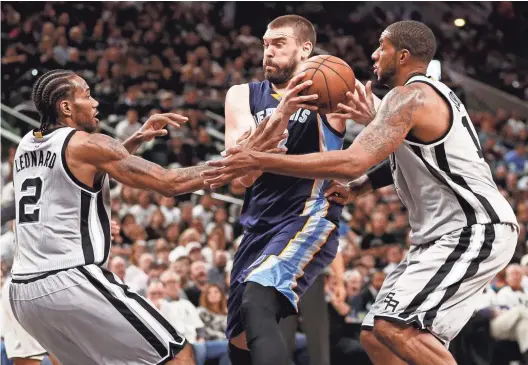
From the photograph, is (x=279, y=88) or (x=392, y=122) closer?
(x=392, y=122)

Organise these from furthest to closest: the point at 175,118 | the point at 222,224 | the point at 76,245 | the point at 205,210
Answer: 1. the point at 205,210
2. the point at 222,224
3. the point at 175,118
4. the point at 76,245

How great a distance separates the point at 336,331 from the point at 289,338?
2.19 m

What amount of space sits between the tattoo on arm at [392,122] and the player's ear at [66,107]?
159cm

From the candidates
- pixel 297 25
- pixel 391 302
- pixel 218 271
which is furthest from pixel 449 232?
pixel 218 271


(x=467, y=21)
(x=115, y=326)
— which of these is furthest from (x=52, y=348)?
(x=467, y=21)

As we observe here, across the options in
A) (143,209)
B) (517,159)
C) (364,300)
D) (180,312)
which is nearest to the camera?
(180,312)

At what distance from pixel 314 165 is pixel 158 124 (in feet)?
4.27

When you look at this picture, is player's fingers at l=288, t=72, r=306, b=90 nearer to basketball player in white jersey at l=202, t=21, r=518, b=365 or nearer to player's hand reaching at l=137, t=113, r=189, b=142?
basketball player in white jersey at l=202, t=21, r=518, b=365

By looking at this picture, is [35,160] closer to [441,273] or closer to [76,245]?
[76,245]

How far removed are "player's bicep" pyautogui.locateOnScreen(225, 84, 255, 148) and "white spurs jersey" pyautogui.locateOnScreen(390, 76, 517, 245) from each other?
1000mm

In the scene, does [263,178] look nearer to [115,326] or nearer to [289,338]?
[115,326]

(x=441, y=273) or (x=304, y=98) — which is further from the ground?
(x=304, y=98)

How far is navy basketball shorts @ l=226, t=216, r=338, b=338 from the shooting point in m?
4.80

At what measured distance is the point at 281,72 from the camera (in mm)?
5246
